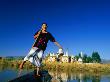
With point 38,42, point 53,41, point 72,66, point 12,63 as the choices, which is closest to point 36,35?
point 38,42

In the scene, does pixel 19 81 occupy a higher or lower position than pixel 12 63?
lower

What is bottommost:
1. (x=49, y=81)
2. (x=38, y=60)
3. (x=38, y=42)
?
(x=49, y=81)

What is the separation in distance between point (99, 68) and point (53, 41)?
90.8 metres

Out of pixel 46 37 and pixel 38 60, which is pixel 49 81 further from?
pixel 46 37

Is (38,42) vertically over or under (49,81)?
over

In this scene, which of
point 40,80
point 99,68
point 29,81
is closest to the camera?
point 29,81

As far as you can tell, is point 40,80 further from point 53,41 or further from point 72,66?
point 72,66

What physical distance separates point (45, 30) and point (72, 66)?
9126 centimetres

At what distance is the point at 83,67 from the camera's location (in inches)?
4195

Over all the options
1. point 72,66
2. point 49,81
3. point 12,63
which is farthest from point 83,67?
point 49,81

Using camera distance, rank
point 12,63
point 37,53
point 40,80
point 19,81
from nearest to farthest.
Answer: point 19,81 → point 40,80 → point 37,53 → point 12,63

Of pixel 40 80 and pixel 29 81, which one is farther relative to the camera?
pixel 40 80

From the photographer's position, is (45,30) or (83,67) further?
(83,67)

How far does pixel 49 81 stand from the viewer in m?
15.8
